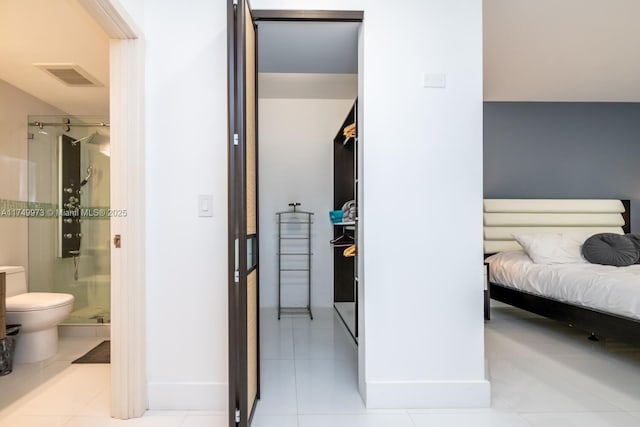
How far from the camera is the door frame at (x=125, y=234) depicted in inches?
78.1

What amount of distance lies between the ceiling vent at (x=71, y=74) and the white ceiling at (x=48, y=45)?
50 mm

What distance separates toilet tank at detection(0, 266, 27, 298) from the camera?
293cm

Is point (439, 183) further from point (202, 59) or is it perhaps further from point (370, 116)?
point (202, 59)

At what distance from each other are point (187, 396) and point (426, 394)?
4.45 feet

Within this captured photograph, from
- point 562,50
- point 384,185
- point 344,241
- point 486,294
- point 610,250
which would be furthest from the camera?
point 344,241

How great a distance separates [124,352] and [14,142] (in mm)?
2528

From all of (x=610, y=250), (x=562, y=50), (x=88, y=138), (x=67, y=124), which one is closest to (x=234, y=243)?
(x=88, y=138)

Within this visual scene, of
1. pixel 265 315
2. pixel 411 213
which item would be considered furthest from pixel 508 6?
pixel 265 315

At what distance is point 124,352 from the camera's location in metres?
1.99

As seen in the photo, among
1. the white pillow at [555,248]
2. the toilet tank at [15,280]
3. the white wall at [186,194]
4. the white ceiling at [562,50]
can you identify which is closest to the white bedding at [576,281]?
the white pillow at [555,248]

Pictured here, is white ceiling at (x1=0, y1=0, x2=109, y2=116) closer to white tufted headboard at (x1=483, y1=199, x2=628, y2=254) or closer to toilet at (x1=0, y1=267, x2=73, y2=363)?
toilet at (x1=0, y1=267, x2=73, y2=363)

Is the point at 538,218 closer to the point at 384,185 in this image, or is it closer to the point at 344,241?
the point at 344,241

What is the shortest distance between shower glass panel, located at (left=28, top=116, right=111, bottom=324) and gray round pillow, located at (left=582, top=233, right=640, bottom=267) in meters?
4.75

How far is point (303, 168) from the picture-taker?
15.6ft
